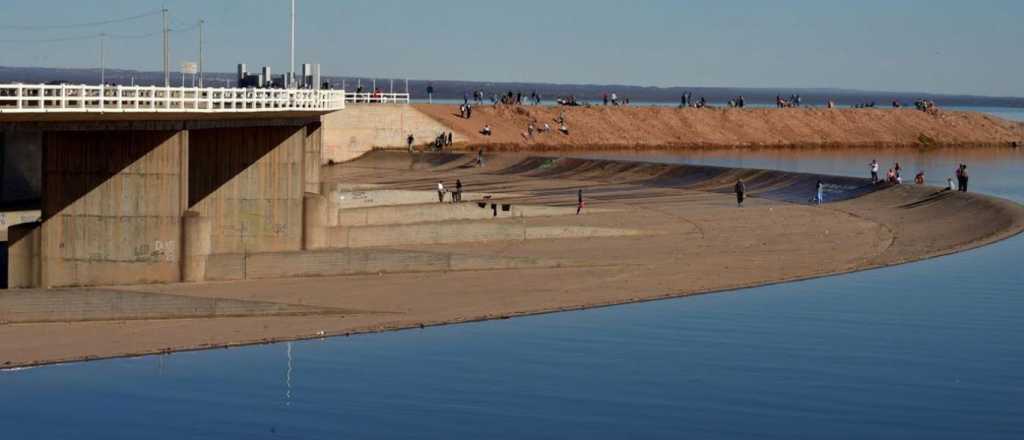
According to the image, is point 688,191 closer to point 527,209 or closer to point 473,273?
point 527,209

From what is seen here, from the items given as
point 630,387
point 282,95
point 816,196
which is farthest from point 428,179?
point 630,387

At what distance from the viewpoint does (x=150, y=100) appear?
144 ft

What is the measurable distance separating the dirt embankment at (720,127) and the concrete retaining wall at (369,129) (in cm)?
345

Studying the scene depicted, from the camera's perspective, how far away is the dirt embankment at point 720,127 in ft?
392

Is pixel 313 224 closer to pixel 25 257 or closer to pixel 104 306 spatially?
pixel 25 257

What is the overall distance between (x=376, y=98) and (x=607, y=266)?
60.7 meters

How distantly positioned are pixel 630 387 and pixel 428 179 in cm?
6029

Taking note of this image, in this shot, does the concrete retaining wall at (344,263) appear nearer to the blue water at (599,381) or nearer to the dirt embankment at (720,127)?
the blue water at (599,381)

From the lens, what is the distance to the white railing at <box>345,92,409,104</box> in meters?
106

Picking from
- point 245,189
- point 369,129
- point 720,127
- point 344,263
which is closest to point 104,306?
point 344,263

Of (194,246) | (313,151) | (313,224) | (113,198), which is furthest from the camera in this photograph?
(313,151)

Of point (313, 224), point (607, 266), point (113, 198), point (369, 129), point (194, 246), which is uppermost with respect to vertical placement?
point (369, 129)

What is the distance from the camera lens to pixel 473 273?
47.4m

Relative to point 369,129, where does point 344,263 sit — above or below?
below
